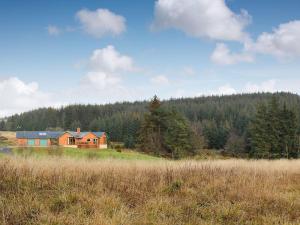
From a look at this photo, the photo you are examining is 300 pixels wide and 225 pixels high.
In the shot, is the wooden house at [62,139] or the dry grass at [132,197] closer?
the dry grass at [132,197]

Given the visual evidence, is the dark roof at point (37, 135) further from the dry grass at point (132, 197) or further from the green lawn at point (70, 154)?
the dry grass at point (132, 197)

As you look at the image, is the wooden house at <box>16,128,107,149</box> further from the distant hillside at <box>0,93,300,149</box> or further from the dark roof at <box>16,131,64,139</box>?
the distant hillside at <box>0,93,300,149</box>

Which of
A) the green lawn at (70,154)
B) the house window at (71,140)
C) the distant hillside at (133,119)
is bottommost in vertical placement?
the house window at (71,140)

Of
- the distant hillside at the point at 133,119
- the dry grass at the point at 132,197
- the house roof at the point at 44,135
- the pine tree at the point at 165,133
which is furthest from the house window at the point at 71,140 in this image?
the dry grass at the point at 132,197

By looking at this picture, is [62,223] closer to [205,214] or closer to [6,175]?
[205,214]

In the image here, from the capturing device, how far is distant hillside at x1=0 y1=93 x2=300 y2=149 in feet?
306

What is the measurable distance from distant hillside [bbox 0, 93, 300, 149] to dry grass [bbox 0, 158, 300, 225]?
260ft

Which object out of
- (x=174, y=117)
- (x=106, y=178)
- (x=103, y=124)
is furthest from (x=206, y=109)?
(x=106, y=178)

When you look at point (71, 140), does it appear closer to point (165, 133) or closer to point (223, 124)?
point (165, 133)

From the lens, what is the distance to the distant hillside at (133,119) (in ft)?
306

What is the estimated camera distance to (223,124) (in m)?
101

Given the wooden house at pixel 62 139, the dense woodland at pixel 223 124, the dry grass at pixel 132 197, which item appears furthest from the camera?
the wooden house at pixel 62 139

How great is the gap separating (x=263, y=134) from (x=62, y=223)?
48138 millimetres

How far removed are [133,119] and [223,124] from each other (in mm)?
28433
